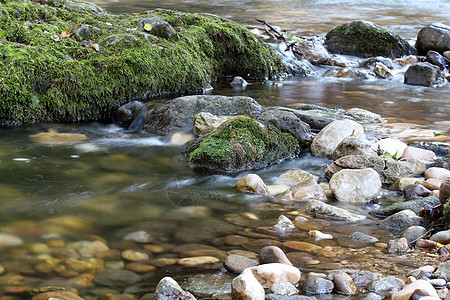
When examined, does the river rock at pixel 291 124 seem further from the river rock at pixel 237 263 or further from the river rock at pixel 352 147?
the river rock at pixel 237 263

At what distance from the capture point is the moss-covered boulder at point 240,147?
5141mm

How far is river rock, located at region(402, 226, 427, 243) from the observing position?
340 centimetres

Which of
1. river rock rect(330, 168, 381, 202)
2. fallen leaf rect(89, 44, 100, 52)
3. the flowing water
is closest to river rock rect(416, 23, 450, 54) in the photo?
the flowing water

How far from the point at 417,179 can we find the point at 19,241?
359 cm

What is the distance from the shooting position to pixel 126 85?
714 cm

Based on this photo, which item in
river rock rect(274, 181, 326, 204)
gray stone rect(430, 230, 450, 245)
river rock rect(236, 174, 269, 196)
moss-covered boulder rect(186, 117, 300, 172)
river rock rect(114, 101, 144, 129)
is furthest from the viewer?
river rock rect(114, 101, 144, 129)

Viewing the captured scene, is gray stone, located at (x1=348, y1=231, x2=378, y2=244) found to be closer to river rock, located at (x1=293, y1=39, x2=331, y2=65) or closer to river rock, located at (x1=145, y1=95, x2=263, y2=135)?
river rock, located at (x1=145, y1=95, x2=263, y2=135)

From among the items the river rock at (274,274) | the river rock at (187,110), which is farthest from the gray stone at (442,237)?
the river rock at (187,110)

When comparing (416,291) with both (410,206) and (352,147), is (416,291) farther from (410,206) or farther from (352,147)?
(352,147)

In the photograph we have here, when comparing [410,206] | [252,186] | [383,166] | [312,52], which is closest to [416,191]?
[410,206]

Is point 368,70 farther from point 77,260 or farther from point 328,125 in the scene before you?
point 77,260

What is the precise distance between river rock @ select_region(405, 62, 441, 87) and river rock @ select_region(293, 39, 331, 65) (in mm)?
2212

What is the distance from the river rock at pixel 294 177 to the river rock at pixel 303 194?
297 mm

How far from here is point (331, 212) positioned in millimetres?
3945
